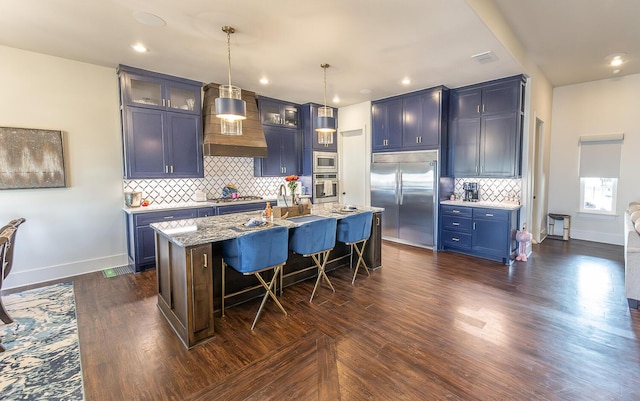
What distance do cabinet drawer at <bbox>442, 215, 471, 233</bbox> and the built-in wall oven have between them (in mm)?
2541

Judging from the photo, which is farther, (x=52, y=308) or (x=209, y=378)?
(x=52, y=308)

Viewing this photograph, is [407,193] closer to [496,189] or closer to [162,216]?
[496,189]

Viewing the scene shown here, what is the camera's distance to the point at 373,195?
20.2 feet

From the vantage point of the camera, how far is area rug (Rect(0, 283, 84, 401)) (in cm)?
197

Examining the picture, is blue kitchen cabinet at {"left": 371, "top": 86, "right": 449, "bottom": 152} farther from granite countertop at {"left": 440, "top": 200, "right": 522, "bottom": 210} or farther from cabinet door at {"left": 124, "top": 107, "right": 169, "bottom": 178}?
cabinet door at {"left": 124, "top": 107, "right": 169, "bottom": 178}

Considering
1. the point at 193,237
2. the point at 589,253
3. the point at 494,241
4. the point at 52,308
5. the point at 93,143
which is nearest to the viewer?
the point at 193,237

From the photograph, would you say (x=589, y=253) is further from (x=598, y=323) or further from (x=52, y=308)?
(x=52, y=308)

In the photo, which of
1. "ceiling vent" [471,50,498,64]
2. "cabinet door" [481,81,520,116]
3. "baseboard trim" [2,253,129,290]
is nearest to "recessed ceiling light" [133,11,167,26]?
"baseboard trim" [2,253,129,290]

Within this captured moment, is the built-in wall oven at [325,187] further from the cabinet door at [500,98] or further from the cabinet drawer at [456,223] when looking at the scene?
the cabinet door at [500,98]

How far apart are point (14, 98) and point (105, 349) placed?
3415mm

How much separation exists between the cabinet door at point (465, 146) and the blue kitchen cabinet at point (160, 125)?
4.45 m

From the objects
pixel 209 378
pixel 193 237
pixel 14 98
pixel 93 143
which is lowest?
pixel 209 378

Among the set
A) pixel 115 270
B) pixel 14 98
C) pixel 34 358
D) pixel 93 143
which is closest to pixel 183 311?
pixel 34 358

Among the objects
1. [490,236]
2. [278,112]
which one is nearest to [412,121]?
[490,236]
